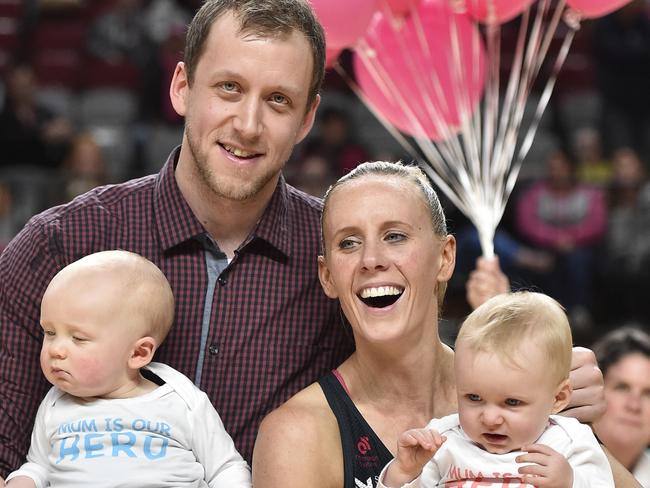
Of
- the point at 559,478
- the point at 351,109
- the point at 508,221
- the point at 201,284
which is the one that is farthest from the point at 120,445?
the point at 351,109

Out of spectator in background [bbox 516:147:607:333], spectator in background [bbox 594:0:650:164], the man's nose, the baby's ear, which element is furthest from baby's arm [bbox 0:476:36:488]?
spectator in background [bbox 594:0:650:164]

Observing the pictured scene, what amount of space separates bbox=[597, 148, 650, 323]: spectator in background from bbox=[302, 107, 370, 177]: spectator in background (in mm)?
1534

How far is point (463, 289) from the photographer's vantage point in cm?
612

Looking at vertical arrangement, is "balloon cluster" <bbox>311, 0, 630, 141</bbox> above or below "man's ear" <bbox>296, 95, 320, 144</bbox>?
above

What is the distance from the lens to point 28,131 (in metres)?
7.34

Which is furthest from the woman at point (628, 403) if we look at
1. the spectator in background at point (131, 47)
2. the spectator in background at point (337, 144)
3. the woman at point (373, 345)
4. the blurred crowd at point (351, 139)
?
the spectator in background at point (131, 47)

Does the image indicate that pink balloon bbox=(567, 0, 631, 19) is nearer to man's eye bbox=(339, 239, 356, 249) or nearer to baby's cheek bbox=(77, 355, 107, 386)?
man's eye bbox=(339, 239, 356, 249)

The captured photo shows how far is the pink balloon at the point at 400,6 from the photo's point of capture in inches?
149

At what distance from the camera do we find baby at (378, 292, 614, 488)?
6.85 feet

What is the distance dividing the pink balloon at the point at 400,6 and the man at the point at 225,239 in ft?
4.33

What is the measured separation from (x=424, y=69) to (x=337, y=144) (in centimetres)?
311

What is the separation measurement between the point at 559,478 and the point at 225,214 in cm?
94

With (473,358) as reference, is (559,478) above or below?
below

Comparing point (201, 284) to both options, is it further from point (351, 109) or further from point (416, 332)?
point (351, 109)
